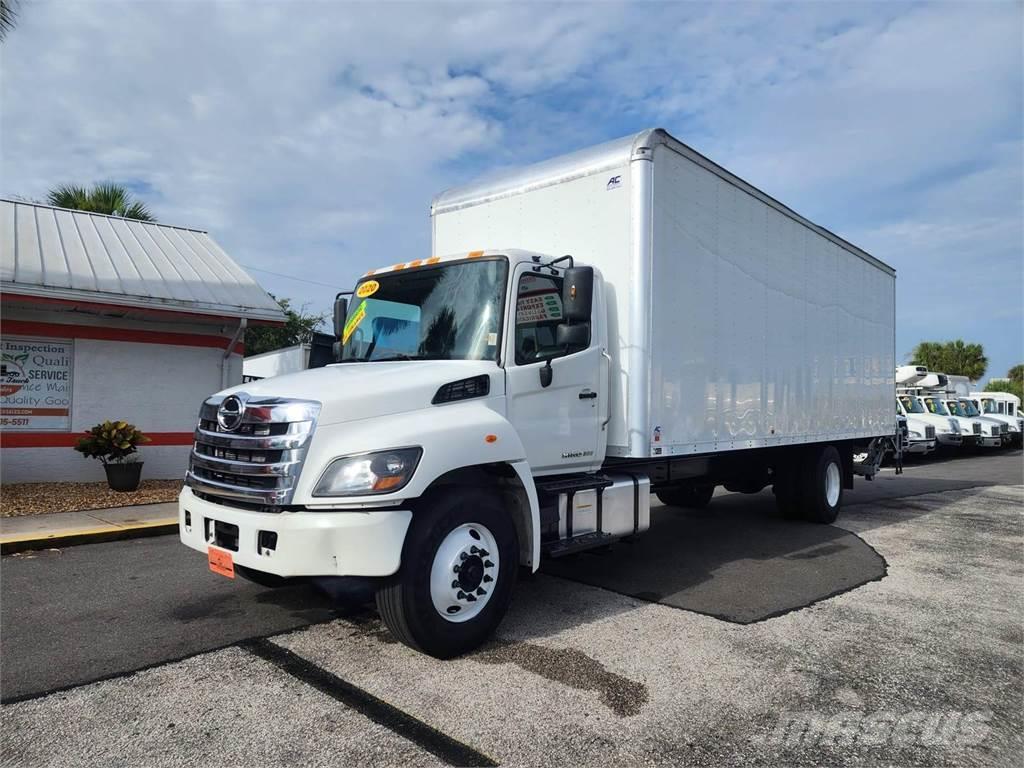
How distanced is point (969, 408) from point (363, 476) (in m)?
27.9

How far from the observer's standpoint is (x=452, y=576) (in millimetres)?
4438

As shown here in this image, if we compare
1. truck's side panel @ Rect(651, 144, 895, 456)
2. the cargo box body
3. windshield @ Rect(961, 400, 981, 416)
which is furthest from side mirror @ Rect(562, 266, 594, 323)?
windshield @ Rect(961, 400, 981, 416)

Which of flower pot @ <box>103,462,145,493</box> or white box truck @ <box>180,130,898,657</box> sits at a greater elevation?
white box truck @ <box>180,130,898,657</box>

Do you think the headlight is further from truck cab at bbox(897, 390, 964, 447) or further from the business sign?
truck cab at bbox(897, 390, 964, 447)

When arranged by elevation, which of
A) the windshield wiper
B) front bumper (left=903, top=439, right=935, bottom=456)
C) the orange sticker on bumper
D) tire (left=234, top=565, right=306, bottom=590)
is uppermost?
the windshield wiper

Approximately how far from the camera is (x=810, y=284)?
8.80 meters

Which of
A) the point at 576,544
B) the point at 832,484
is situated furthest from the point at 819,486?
the point at 576,544

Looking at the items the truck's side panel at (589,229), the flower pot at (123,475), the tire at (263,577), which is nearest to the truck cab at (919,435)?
the truck's side panel at (589,229)

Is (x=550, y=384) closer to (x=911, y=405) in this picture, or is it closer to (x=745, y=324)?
(x=745, y=324)

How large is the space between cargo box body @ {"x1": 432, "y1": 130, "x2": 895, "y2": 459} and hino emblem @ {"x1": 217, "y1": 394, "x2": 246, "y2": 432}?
2960mm

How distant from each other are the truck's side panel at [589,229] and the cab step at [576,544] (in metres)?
0.74

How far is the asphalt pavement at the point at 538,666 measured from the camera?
3445mm

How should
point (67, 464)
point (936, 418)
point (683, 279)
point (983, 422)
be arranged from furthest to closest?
point (983, 422) → point (936, 418) → point (67, 464) → point (683, 279)

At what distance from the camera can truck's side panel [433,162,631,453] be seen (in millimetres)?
6008
